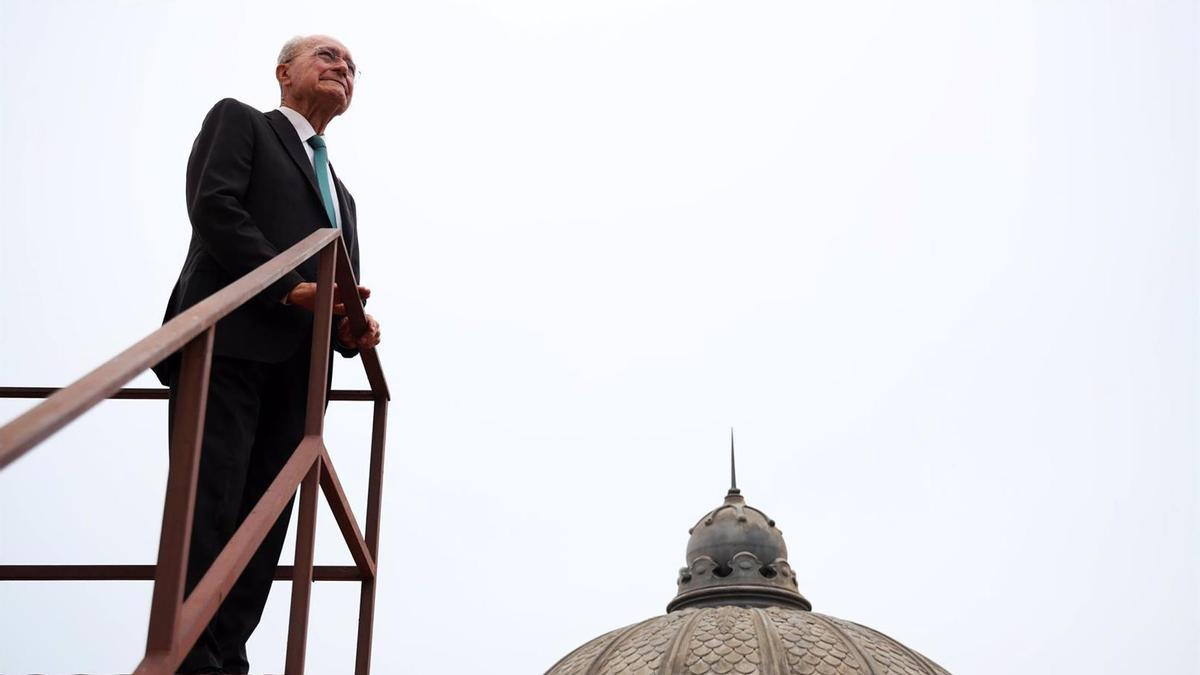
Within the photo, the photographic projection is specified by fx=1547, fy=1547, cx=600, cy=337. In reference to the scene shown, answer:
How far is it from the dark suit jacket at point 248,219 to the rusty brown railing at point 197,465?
7.8 inches

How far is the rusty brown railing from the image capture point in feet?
7.78

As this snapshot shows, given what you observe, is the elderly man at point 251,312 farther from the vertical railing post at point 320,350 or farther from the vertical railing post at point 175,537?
the vertical railing post at point 175,537

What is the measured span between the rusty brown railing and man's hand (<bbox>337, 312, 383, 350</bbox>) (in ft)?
0.13

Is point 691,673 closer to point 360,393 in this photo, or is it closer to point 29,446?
point 360,393

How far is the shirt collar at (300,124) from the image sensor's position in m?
4.45

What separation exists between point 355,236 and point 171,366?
860 mm

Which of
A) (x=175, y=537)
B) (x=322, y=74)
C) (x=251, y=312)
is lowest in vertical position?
(x=175, y=537)

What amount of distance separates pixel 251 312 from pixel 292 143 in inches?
24.5

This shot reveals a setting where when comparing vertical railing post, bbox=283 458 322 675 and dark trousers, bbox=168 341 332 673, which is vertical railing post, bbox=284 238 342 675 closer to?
vertical railing post, bbox=283 458 322 675

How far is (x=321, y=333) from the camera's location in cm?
373

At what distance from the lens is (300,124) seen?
4469mm

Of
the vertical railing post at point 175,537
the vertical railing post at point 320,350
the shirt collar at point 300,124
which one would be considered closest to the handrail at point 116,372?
the vertical railing post at point 175,537


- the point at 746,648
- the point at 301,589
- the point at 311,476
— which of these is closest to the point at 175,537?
the point at 301,589

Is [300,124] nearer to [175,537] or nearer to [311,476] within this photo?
[311,476]
